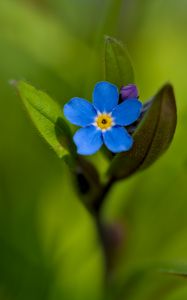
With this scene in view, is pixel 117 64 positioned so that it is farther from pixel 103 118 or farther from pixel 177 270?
pixel 177 270

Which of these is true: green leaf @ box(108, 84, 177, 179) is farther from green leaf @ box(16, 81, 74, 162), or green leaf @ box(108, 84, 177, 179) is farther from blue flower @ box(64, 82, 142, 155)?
green leaf @ box(16, 81, 74, 162)

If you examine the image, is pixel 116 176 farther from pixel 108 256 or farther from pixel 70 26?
pixel 70 26

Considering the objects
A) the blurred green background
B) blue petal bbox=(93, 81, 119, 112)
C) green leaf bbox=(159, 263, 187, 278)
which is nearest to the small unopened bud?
blue petal bbox=(93, 81, 119, 112)

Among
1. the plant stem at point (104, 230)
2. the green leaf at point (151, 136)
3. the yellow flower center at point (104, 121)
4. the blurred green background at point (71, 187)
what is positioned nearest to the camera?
the green leaf at point (151, 136)

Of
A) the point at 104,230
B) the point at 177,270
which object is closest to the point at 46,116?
the point at 177,270

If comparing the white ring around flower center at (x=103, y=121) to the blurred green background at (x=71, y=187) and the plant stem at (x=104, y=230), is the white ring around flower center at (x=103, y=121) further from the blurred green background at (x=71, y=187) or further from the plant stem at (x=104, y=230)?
the blurred green background at (x=71, y=187)

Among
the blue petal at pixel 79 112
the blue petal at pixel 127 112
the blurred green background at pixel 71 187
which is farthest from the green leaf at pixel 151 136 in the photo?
the blurred green background at pixel 71 187
